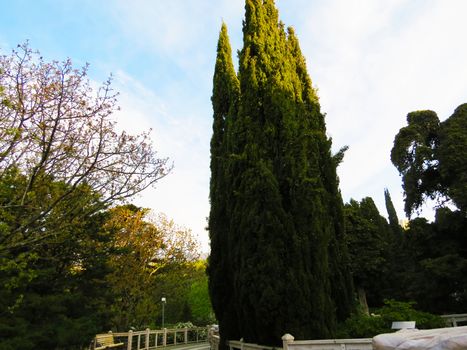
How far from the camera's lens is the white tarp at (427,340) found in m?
2.68

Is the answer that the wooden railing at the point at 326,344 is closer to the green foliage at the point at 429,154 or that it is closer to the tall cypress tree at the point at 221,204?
the tall cypress tree at the point at 221,204

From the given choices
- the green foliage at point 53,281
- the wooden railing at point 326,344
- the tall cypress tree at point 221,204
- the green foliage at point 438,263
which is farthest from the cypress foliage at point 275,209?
the green foliage at point 438,263

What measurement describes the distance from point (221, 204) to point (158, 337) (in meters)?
14.1

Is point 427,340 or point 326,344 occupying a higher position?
point 427,340

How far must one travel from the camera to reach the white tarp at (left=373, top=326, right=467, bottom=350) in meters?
2.68

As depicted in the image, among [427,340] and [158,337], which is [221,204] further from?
[158,337]

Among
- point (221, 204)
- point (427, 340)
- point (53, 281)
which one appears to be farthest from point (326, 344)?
point (53, 281)

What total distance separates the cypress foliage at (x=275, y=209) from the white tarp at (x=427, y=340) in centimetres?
399

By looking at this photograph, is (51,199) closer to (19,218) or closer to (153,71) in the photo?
(19,218)

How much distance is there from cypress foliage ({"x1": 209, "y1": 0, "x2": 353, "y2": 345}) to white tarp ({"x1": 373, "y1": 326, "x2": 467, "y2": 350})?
399cm

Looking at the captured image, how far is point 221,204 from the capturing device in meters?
A: 11.3

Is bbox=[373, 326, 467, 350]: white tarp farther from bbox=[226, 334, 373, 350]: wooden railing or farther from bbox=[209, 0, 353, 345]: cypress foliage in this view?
bbox=[209, 0, 353, 345]: cypress foliage

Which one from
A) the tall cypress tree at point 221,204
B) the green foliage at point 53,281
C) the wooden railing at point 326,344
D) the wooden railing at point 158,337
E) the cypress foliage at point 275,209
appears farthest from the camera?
the wooden railing at point 158,337

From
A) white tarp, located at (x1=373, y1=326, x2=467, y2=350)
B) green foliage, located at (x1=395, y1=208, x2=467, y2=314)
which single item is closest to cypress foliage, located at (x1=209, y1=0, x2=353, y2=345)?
white tarp, located at (x1=373, y1=326, x2=467, y2=350)
